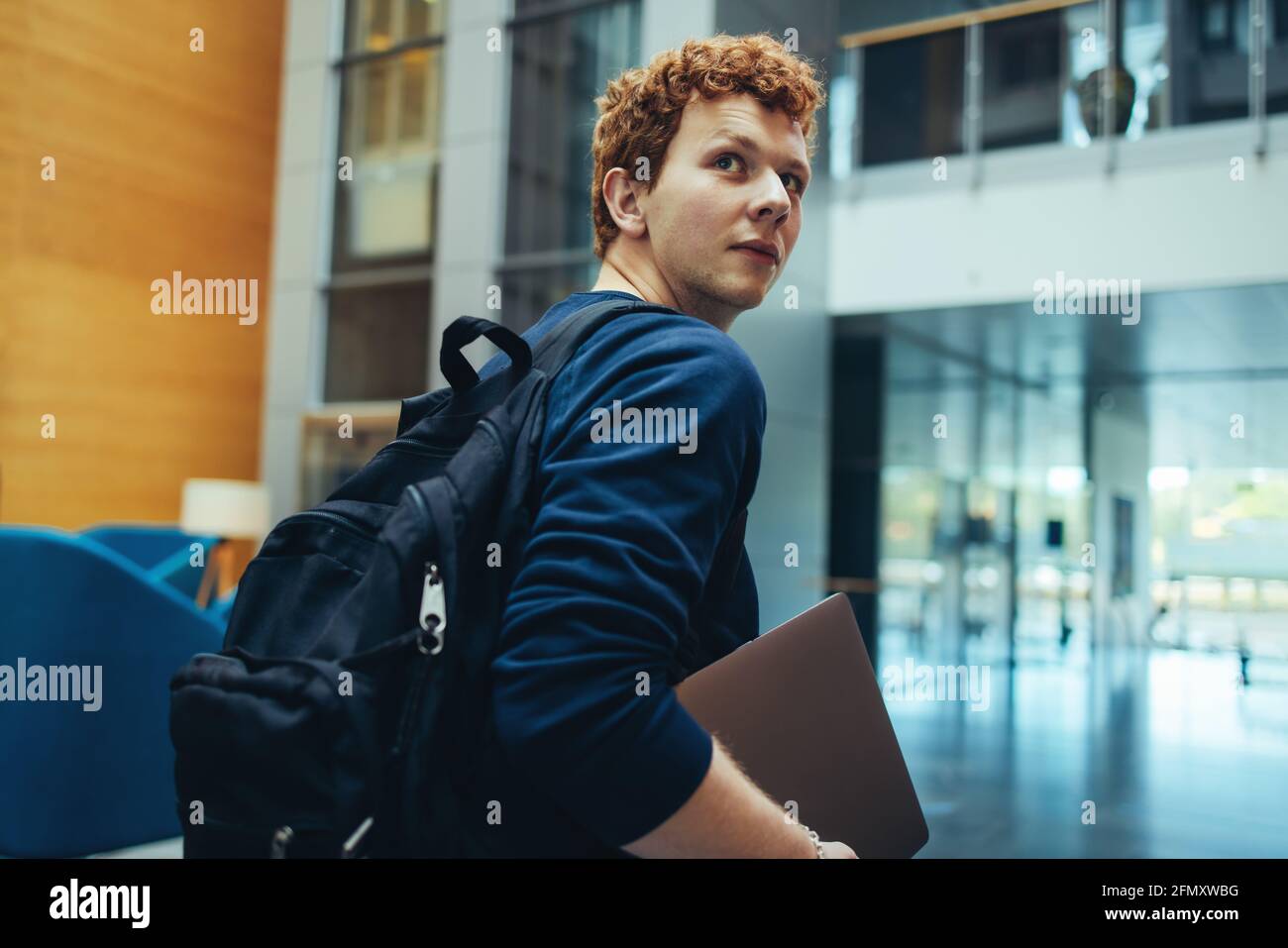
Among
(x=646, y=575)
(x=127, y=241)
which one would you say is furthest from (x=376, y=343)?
(x=646, y=575)

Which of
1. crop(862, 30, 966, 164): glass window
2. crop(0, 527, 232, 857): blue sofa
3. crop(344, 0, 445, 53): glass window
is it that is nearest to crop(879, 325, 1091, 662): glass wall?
crop(862, 30, 966, 164): glass window

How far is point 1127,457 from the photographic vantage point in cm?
1554

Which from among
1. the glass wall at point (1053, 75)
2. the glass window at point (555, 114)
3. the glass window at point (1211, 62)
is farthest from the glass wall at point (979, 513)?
the glass window at point (555, 114)

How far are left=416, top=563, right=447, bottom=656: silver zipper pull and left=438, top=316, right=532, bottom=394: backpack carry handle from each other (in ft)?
0.50

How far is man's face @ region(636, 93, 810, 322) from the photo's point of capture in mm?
869

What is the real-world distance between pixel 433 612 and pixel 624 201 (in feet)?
1.46

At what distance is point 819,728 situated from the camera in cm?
82

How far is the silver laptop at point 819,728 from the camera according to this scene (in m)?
0.78

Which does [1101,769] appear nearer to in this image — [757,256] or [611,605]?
[757,256]

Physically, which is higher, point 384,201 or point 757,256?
point 384,201

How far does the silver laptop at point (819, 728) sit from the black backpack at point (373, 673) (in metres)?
0.18

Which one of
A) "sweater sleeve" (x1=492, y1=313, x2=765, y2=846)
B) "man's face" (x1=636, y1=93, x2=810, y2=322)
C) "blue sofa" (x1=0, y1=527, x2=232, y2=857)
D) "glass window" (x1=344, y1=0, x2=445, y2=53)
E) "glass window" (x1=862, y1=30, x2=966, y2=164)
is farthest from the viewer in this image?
"glass window" (x1=344, y1=0, x2=445, y2=53)

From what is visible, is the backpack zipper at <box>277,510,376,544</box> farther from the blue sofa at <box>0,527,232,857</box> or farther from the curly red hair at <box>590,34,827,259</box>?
the blue sofa at <box>0,527,232,857</box>

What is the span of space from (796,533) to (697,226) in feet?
26.6
